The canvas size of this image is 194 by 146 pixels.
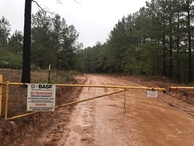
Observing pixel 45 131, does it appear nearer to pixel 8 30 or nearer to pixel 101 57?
pixel 8 30

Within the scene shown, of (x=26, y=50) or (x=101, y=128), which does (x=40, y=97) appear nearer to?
(x=101, y=128)

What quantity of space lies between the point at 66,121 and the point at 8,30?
146ft

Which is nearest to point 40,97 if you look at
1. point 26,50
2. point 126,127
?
point 126,127

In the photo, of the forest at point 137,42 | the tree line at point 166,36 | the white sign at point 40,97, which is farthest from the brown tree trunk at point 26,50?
the tree line at point 166,36

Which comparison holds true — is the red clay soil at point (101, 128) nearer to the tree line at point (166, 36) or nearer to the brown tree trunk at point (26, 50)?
the brown tree trunk at point (26, 50)

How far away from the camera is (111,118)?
10.2m

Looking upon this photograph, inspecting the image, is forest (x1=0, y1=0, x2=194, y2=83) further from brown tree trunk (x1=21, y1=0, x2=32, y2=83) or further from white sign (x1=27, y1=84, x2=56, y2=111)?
white sign (x1=27, y1=84, x2=56, y2=111)

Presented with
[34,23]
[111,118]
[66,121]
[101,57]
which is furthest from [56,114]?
[101,57]

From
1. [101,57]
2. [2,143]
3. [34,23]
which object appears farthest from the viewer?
[101,57]

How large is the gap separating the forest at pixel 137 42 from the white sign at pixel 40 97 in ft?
22.0

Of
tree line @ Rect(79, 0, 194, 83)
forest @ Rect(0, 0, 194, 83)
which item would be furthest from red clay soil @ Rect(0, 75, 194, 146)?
tree line @ Rect(79, 0, 194, 83)

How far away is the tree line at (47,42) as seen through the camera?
150ft

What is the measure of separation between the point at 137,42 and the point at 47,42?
19.1m

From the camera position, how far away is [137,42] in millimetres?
58250
